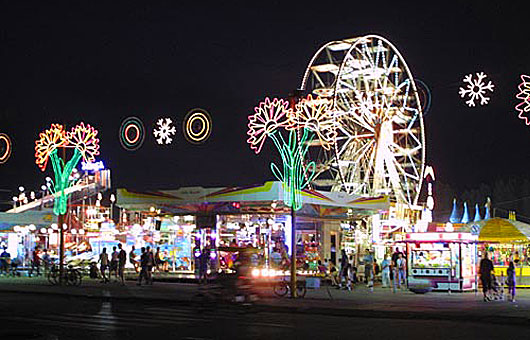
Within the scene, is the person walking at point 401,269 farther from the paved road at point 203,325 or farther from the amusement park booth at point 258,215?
the paved road at point 203,325

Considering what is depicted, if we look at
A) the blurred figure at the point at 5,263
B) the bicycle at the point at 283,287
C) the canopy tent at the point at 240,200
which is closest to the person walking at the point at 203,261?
the canopy tent at the point at 240,200

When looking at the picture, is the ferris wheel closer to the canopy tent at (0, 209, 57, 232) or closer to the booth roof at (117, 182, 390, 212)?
the booth roof at (117, 182, 390, 212)

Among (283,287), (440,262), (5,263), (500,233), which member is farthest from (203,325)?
(5,263)

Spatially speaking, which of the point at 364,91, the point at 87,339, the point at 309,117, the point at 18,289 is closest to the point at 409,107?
the point at 364,91

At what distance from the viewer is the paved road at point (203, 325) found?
15.7 metres

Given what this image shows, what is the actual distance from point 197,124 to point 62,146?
7004 millimetres

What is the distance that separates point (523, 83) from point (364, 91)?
27592 mm

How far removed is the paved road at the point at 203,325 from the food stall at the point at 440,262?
1004 cm

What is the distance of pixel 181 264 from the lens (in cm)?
4584

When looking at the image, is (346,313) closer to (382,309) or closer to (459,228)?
(382,309)

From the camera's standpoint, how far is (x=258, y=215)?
4138 centimetres

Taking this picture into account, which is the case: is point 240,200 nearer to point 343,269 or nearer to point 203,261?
point 203,261

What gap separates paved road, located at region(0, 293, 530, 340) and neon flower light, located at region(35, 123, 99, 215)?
461 inches

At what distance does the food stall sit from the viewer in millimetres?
30062
